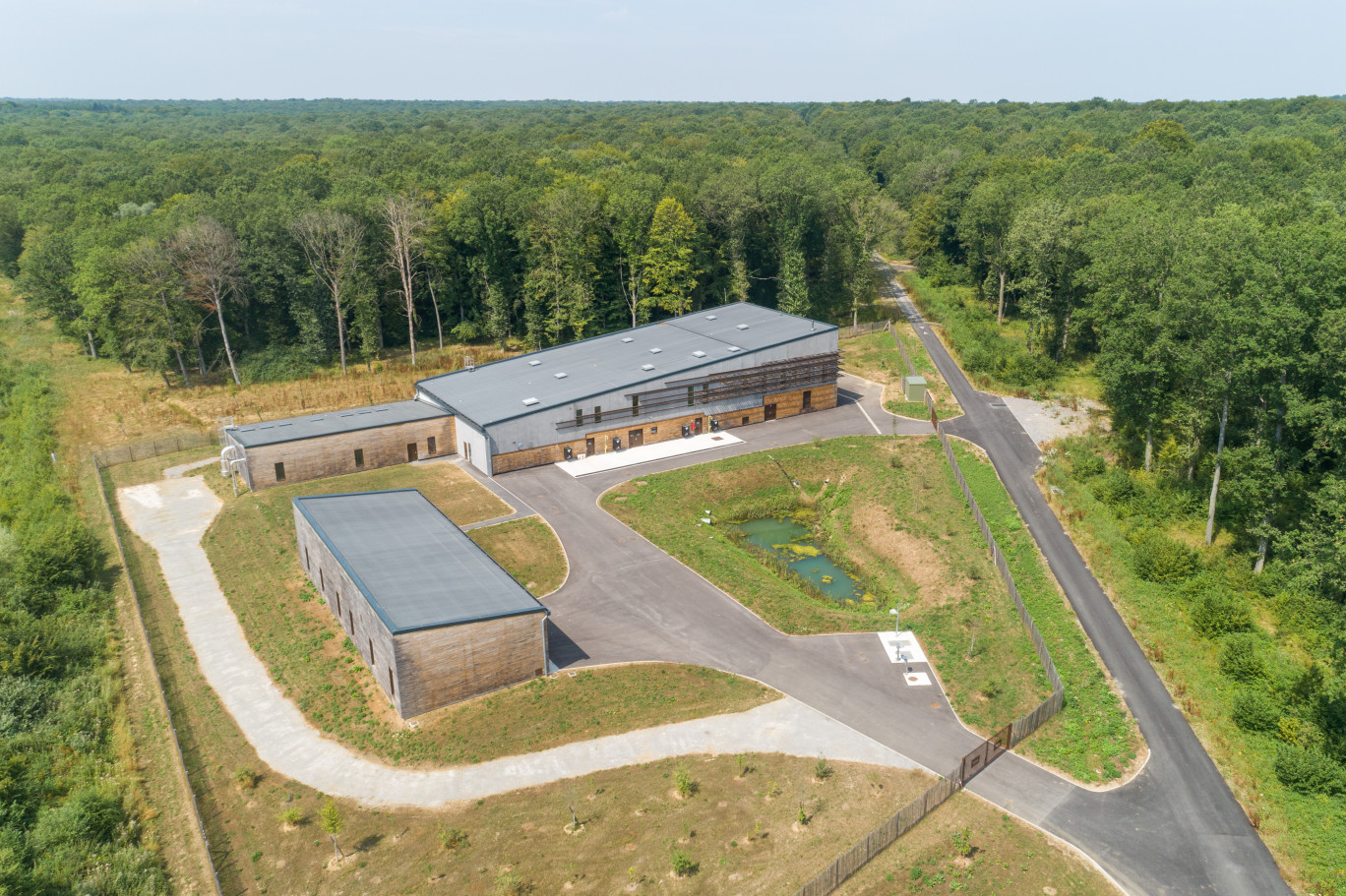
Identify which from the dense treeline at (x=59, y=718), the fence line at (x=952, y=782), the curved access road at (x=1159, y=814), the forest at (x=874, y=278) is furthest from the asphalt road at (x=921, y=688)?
the dense treeline at (x=59, y=718)

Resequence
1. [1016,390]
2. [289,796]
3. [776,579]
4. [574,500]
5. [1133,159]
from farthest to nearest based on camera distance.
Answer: [1133,159]
[1016,390]
[574,500]
[776,579]
[289,796]

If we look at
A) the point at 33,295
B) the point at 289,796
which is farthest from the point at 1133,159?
the point at 33,295

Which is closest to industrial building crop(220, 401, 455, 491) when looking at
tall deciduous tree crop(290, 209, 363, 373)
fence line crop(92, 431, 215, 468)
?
fence line crop(92, 431, 215, 468)

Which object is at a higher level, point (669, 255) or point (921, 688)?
point (669, 255)

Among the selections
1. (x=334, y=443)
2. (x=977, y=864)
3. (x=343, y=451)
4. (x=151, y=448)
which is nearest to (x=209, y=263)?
(x=151, y=448)

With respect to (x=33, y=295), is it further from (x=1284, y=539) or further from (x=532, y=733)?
(x=1284, y=539)

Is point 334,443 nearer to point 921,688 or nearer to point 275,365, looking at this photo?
point 275,365

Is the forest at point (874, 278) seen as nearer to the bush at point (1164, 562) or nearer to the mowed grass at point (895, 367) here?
the bush at point (1164, 562)
